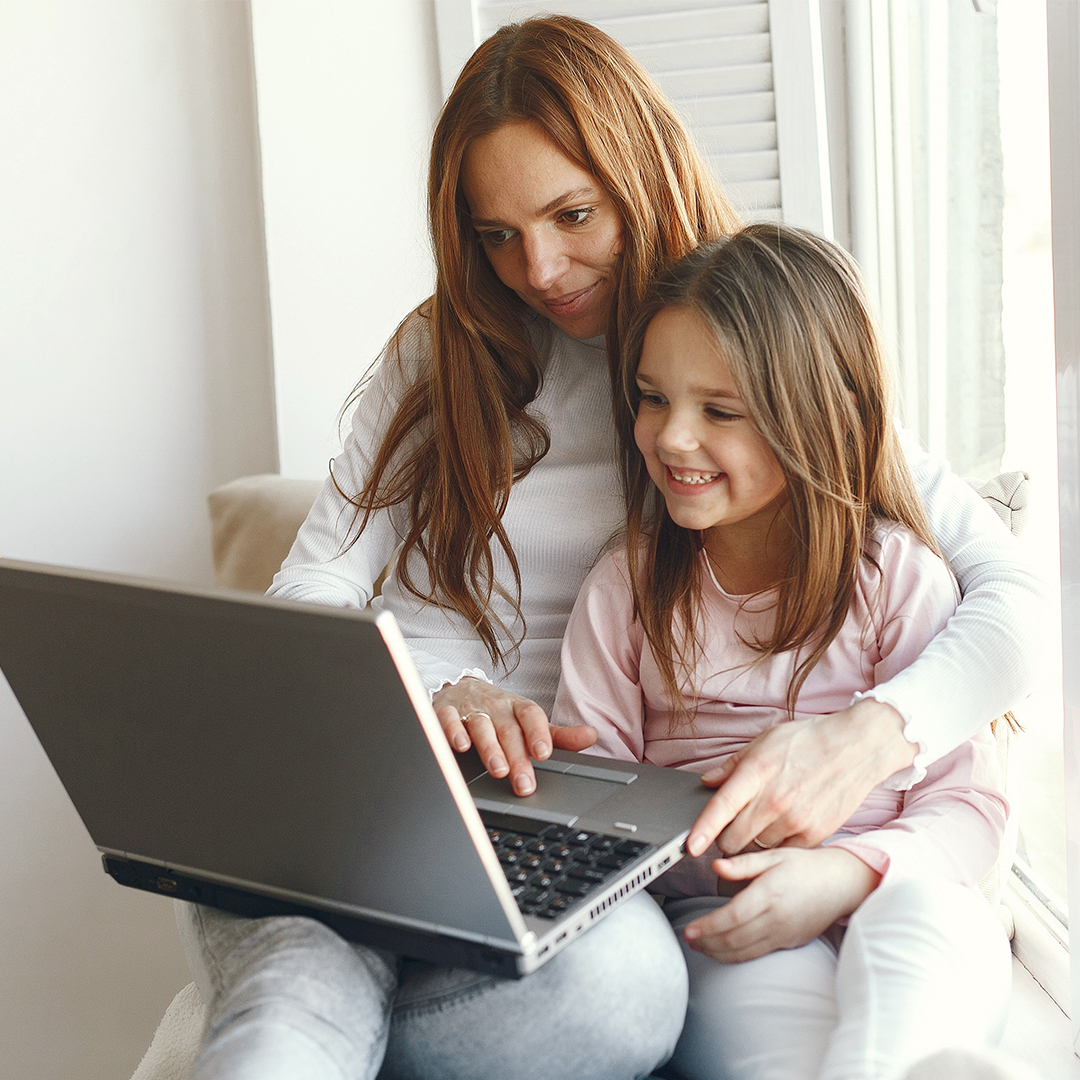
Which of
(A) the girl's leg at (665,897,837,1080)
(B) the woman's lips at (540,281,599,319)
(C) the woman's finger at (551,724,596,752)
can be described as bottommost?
(A) the girl's leg at (665,897,837,1080)

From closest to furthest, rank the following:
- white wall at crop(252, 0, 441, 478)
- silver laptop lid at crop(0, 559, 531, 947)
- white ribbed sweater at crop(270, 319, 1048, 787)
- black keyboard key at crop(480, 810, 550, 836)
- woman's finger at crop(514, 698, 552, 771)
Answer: silver laptop lid at crop(0, 559, 531, 947)
black keyboard key at crop(480, 810, 550, 836)
woman's finger at crop(514, 698, 552, 771)
white ribbed sweater at crop(270, 319, 1048, 787)
white wall at crop(252, 0, 441, 478)

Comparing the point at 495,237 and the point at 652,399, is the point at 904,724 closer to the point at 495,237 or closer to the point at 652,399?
the point at 652,399

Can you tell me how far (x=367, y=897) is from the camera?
2.33 ft

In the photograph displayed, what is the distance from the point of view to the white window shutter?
1587mm

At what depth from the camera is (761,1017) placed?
80 cm

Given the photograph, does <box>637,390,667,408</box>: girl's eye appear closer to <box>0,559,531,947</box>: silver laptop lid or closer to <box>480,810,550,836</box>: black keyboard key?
<box>480,810,550,836</box>: black keyboard key

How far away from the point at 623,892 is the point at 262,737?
0.25 m

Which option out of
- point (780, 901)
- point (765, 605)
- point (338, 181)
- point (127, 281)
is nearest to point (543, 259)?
point (765, 605)

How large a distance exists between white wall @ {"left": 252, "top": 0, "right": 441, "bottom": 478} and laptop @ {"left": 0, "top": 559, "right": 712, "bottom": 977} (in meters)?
1.09

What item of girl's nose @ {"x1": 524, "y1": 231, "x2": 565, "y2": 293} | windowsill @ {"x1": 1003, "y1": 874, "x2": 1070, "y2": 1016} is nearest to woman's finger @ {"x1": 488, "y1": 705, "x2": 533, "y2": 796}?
girl's nose @ {"x1": 524, "y1": 231, "x2": 565, "y2": 293}

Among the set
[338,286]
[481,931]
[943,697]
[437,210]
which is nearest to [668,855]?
[481,931]

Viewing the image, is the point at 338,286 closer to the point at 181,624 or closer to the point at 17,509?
the point at 17,509

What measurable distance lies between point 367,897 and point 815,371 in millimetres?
582

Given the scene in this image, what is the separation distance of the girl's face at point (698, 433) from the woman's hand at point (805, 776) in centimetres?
22
